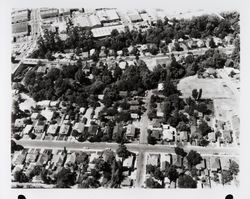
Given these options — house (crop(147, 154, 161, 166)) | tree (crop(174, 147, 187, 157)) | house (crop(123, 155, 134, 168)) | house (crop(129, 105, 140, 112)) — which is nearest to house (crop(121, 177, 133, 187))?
house (crop(123, 155, 134, 168))

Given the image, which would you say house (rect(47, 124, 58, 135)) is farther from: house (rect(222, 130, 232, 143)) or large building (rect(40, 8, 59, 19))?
house (rect(222, 130, 232, 143))

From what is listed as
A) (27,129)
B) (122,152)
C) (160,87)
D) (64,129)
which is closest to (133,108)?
(160,87)

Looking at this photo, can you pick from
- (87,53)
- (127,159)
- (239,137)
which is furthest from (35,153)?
(239,137)

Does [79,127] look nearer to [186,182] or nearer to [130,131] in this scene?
[130,131]

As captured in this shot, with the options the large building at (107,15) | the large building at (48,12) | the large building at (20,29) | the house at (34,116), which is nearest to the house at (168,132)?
the large building at (107,15)
